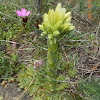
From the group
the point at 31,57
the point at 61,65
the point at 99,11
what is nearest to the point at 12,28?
the point at 31,57

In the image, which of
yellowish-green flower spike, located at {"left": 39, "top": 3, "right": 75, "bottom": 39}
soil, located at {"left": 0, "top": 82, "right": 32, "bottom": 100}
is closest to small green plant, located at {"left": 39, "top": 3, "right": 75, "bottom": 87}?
yellowish-green flower spike, located at {"left": 39, "top": 3, "right": 75, "bottom": 39}

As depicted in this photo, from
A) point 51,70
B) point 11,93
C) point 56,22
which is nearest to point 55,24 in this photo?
point 56,22

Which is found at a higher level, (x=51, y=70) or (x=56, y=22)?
(x=56, y=22)

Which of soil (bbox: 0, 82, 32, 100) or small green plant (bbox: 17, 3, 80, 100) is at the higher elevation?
small green plant (bbox: 17, 3, 80, 100)

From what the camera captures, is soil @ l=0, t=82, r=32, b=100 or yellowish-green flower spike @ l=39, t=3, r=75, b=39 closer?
yellowish-green flower spike @ l=39, t=3, r=75, b=39

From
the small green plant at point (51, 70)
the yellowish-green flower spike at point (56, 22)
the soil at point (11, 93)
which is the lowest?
the soil at point (11, 93)

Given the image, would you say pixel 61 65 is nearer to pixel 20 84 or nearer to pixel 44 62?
pixel 44 62

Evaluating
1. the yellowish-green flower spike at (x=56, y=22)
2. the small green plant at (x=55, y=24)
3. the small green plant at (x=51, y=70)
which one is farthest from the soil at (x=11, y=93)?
the yellowish-green flower spike at (x=56, y=22)

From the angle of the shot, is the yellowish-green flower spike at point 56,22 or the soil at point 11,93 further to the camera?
the soil at point 11,93

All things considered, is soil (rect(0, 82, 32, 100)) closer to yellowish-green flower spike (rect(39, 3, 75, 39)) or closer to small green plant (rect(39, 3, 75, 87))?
small green plant (rect(39, 3, 75, 87))

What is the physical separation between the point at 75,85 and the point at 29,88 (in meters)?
0.71

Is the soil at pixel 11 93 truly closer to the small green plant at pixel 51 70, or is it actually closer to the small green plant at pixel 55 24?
the small green plant at pixel 51 70

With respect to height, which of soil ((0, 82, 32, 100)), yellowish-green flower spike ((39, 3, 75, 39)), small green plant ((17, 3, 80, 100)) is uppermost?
yellowish-green flower spike ((39, 3, 75, 39))

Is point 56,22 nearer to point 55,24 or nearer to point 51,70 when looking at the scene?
point 55,24
